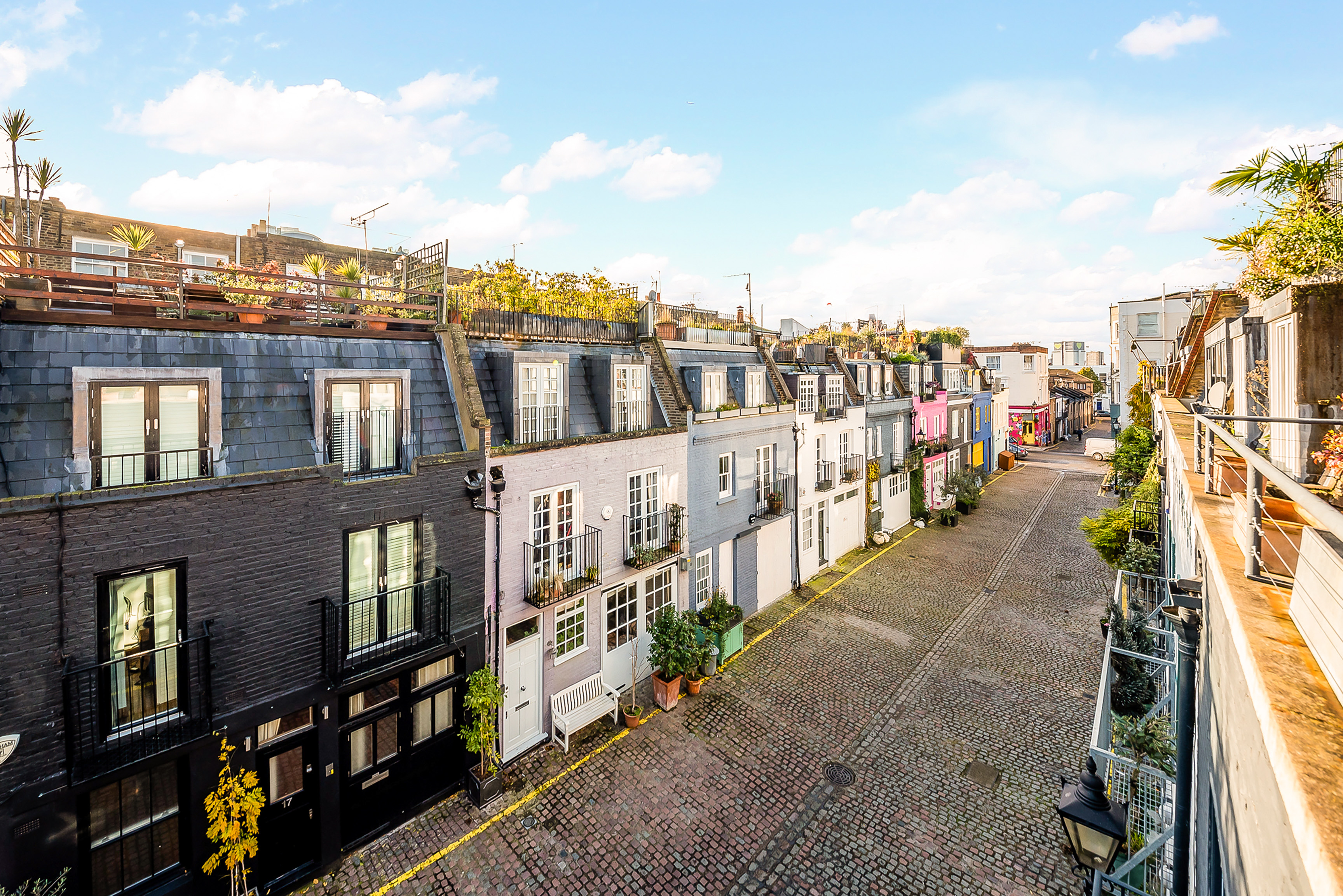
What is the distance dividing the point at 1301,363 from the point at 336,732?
13557 millimetres

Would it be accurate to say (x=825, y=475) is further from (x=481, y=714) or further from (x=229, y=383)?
(x=229, y=383)

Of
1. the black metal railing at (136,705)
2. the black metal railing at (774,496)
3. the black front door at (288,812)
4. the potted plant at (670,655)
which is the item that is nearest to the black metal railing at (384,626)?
the black front door at (288,812)

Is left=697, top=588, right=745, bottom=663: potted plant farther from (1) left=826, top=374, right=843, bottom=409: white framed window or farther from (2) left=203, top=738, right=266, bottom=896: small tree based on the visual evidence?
(1) left=826, top=374, right=843, bottom=409: white framed window

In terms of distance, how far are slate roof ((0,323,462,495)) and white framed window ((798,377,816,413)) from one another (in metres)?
13.4

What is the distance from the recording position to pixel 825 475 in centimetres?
2183

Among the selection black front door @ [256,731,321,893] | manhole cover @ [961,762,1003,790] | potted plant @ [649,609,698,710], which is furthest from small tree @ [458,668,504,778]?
manhole cover @ [961,762,1003,790]

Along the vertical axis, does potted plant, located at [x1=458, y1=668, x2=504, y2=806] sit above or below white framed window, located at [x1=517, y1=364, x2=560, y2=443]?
below

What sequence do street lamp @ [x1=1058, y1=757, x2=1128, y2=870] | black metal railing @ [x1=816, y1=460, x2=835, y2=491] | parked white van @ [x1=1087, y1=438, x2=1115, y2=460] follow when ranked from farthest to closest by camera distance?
1. parked white van @ [x1=1087, y1=438, x2=1115, y2=460]
2. black metal railing @ [x1=816, y1=460, x2=835, y2=491]
3. street lamp @ [x1=1058, y1=757, x2=1128, y2=870]

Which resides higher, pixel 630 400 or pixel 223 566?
pixel 630 400

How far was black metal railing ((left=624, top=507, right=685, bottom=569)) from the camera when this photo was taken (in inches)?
554

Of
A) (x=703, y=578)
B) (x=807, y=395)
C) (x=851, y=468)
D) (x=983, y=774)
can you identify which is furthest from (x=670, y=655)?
(x=851, y=468)

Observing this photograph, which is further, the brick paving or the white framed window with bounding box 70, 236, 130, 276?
the white framed window with bounding box 70, 236, 130, 276

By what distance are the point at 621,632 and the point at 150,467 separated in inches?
378

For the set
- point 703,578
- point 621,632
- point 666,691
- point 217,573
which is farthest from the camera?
point 703,578
